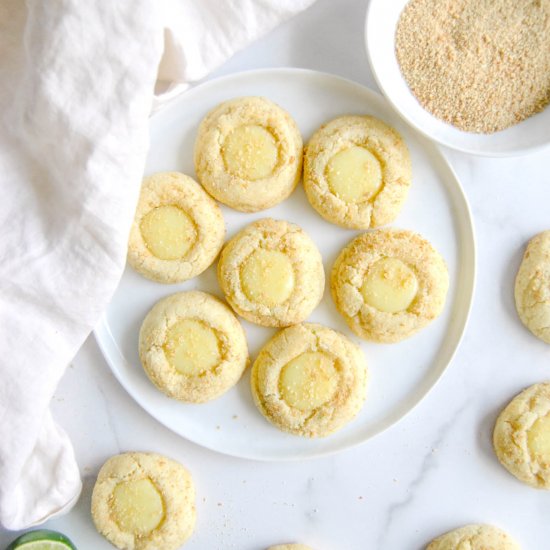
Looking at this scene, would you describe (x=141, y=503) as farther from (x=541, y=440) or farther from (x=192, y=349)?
(x=541, y=440)

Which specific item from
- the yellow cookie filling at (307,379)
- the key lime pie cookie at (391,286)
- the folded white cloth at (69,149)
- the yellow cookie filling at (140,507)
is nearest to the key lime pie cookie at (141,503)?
the yellow cookie filling at (140,507)

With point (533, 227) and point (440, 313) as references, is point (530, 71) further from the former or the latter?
point (440, 313)

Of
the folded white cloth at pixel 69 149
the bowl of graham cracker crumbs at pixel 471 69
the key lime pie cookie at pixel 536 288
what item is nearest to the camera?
the folded white cloth at pixel 69 149

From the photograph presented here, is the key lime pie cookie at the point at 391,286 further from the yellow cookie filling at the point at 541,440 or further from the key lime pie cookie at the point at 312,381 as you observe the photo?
the yellow cookie filling at the point at 541,440

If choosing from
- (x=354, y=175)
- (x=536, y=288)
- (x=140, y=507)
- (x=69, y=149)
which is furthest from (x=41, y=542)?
(x=536, y=288)

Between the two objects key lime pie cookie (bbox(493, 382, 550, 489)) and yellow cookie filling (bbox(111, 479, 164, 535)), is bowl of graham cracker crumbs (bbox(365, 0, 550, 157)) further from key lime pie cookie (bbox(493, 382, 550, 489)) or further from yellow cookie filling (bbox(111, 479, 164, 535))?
yellow cookie filling (bbox(111, 479, 164, 535))

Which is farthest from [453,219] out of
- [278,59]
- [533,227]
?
[278,59]
